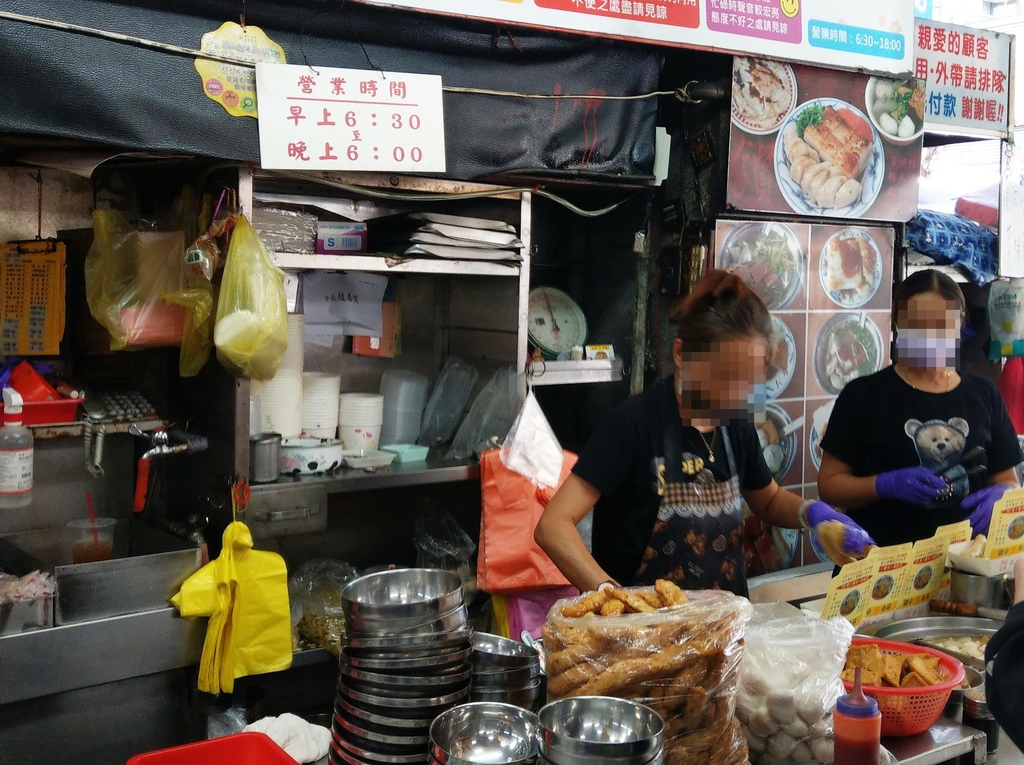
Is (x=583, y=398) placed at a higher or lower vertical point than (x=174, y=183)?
lower

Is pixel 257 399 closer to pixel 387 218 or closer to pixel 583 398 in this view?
pixel 387 218

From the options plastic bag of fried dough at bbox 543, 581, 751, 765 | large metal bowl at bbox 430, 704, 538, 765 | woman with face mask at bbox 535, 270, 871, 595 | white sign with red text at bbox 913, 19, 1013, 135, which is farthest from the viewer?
white sign with red text at bbox 913, 19, 1013, 135

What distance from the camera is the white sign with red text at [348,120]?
271cm

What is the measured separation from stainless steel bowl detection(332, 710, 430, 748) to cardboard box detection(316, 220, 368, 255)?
73.8 inches

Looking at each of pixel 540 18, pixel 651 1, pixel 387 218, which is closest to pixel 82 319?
pixel 387 218

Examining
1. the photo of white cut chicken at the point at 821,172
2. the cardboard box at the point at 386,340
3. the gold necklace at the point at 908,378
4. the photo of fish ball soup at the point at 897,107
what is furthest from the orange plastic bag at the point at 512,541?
the photo of fish ball soup at the point at 897,107

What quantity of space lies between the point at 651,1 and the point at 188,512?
2437mm

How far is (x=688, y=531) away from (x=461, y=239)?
132 centimetres

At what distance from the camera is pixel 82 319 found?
3049 mm

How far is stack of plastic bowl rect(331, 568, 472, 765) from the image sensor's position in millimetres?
1555

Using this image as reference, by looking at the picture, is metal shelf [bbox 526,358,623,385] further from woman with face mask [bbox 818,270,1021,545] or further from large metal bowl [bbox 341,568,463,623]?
large metal bowl [bbox 341,568,463,623]

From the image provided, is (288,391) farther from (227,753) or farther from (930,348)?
(930,348)

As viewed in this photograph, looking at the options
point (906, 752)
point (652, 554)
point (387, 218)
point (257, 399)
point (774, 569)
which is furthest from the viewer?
point (774, 569)

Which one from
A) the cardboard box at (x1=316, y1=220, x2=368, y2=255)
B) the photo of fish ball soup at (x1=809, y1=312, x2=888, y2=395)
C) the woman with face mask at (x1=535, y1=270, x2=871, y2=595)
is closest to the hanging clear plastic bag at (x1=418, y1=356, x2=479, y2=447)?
the cardboard box at (x1=316, y1=220, x2=368, y2=255)
